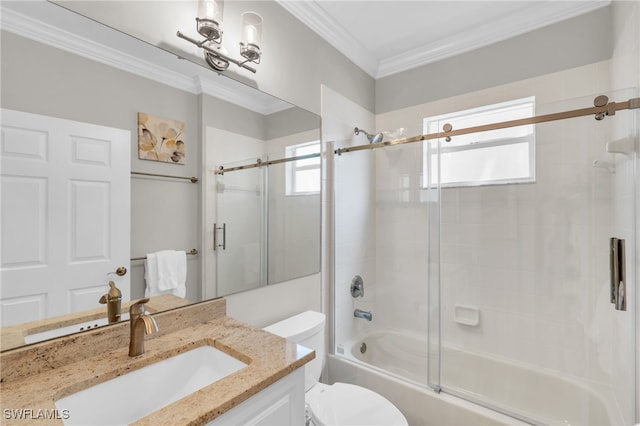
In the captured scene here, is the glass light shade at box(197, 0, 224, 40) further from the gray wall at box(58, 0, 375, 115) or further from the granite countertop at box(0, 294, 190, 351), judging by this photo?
the granite countertop at box(0, 294, 190, 351)

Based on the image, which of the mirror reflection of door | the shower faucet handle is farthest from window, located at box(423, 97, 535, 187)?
the mirror reflection of door

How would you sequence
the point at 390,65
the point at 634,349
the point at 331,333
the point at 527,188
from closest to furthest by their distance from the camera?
1. the point at 634,349
2. the point at 527,188
3. the point at 331,333
4. the point at 390,65

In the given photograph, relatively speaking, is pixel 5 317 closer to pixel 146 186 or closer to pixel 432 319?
pixel 146 186

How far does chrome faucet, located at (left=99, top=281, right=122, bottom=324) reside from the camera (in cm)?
96

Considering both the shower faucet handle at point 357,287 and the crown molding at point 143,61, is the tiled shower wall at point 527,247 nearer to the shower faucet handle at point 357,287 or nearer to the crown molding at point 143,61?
the shower faucet handle at point 357,287

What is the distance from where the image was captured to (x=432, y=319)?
196cm

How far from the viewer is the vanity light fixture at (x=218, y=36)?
113 cm

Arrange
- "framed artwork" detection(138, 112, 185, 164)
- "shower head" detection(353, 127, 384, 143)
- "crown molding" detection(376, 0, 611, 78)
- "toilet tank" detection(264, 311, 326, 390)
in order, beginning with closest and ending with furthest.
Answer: "framed artwork" detection(138, 112, 185, 164), "toilet tank" detection(264, 311, 326, 390), "crown molding" detection(376, 0, 611, 78), "shower head" detection(353, 127, 384, 143)

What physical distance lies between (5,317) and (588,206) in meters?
2.58

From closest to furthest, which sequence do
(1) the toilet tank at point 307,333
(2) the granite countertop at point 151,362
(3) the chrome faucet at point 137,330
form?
(2) the granite countertop at point 151,362 → (3) the chrome faucet at point 137,330 → (1) the toilet tank at point 307,333

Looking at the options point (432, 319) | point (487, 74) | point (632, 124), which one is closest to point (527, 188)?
point (632, 124)

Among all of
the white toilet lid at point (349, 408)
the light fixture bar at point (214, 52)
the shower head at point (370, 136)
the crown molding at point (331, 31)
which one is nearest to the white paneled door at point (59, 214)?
the light fixture bar at point (214, 52)

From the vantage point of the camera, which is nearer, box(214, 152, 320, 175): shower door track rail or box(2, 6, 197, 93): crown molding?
box(2, 6, 197, 93): crown molding

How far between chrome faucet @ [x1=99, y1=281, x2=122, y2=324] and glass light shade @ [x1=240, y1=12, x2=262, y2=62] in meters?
1.10
